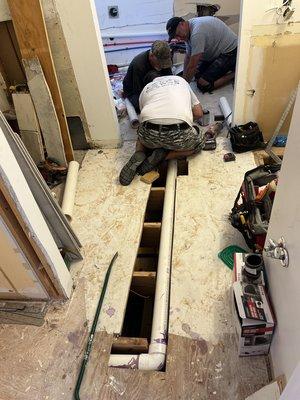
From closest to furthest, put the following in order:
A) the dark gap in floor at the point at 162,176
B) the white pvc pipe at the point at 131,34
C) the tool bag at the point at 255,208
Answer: the tool bag at the point at 255,208, the dark gap in floor at the point at 162,176, the white pvc pipe at the point at 131,34

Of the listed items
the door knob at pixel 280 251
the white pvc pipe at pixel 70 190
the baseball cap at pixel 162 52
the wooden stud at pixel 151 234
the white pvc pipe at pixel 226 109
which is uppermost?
the baseball cap at pixel 162 52

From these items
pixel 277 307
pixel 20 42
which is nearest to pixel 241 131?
pixel 277 307

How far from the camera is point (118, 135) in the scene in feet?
10.3

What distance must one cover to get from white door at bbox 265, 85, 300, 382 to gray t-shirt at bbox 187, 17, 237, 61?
3.09m

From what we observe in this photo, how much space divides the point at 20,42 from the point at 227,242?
2299 millimetres

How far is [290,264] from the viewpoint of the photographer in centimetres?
107

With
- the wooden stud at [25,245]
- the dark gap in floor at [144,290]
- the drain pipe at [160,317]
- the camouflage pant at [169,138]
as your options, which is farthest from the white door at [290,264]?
the camouflage pant at [169,138]

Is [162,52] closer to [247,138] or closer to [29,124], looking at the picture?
[247,138]

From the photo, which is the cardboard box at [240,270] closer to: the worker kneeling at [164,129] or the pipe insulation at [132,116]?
the worker kneeling at [164,129]

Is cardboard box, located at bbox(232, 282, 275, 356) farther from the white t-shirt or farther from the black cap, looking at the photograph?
the black cap

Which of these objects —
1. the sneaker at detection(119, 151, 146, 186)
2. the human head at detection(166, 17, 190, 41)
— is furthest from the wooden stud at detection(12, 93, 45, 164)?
the human head at detection(166, 17, 190, 41)

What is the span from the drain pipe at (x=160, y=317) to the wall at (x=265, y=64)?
1274mm

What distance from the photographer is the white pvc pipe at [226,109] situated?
324 centimetres

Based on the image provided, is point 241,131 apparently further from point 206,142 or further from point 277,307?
point 277,307
